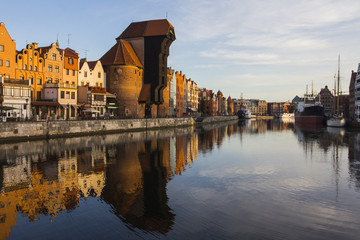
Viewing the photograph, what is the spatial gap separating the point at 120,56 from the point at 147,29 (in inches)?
493

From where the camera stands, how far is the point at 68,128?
167 ft

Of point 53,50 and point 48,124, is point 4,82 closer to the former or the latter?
point 48,124

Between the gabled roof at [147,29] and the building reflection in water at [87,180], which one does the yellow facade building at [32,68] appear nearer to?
the building reflection in water at [87,180]

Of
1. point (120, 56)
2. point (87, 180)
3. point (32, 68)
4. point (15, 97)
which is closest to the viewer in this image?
point (87, 180)

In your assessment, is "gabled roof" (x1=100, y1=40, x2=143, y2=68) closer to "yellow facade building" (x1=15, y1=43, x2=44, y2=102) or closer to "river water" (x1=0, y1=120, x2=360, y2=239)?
"yellow facade building" (x1=15, y1=43, x2=44, y2=102)

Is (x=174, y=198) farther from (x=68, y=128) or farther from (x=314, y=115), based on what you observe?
(x=314, y=115)

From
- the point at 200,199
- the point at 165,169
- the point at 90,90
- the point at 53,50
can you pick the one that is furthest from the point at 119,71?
the point at 200,199

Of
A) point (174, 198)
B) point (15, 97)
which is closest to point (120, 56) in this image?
point (15, 97)

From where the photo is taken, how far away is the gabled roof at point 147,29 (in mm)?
85325

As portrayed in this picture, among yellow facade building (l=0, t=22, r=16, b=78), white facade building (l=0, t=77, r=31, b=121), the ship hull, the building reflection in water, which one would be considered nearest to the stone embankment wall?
the ship hull

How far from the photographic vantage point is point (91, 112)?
67.2 metres

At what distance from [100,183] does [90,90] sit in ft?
163

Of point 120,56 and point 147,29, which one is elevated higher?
point 147,29

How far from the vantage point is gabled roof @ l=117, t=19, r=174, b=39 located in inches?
3359
